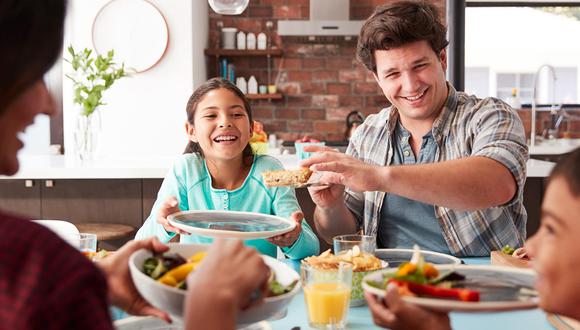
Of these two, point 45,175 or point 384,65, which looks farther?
point 45,175

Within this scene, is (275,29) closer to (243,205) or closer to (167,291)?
(243,205)

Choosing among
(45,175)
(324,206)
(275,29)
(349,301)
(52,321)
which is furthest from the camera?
(275,29)

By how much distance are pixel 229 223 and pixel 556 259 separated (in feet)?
3.00

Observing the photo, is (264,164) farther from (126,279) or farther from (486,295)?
(486,295)

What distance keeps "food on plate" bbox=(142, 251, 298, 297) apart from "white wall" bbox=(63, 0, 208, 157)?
450 cm

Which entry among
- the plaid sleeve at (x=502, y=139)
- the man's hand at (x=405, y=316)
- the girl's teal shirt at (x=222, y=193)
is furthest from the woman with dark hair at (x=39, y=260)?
the girl's teal shirt at (x=222, y=193)

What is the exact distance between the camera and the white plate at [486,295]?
0.87 m

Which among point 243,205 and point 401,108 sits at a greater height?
point 401,108

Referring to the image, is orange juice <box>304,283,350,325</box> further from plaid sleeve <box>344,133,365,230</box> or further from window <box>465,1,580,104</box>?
window <box>465,1,580,104</box>

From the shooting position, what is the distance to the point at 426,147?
2.14 metres

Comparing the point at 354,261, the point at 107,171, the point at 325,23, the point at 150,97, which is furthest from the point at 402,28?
the point at 325,23

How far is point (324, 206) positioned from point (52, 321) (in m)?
1.50

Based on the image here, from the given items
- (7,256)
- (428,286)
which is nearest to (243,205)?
(428,286)

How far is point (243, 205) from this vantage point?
86.3 inches
